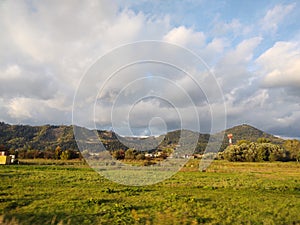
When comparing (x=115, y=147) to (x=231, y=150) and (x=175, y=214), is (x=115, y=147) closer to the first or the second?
(x=175, y=214)

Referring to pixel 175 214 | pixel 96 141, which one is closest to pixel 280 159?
pixel 96 141

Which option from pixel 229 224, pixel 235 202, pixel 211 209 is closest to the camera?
pixel 229 224

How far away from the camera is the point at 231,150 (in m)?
90.1

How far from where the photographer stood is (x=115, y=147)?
33.3m

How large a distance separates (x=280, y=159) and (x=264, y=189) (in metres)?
74.2

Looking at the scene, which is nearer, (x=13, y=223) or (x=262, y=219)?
(x=13, y=223)

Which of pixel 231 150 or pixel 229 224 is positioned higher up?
pixel 231 150

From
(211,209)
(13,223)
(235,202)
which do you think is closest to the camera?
(13,223)

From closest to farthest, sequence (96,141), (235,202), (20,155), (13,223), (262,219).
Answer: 1. (13,223)
2. (262,219)
3. (235,202)
4. (96,141)
5. (20,155)

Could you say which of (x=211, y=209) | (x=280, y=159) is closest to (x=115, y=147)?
(x=211, y=209)

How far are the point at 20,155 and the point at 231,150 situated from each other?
70715 mm

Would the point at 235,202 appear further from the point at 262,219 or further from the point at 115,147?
the point at 115,147

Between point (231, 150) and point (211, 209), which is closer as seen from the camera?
point (211, 209)

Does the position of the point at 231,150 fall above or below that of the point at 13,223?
above
